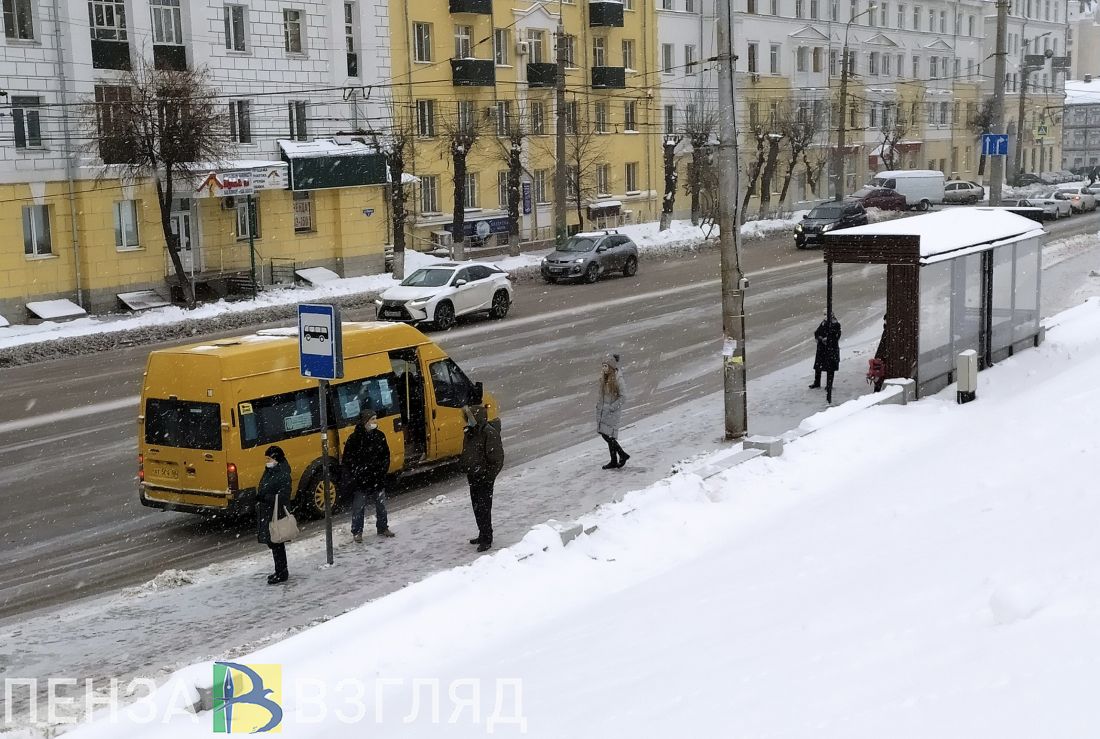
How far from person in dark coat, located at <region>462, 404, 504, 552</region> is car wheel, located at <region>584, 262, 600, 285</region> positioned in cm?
2456

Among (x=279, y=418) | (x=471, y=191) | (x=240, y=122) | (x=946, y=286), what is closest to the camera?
(x=279, y=418)

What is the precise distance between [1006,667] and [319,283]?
105 ft

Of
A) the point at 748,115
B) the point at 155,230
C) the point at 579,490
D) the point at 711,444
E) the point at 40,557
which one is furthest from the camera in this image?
the point at 748,115

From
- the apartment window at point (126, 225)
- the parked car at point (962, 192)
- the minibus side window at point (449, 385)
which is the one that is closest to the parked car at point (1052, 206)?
the parked car at point (962, 192)

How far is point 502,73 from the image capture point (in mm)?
48719

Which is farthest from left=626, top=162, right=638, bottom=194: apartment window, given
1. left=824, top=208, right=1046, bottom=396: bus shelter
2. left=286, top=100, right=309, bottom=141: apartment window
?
left=824, top=208, right=1046, bottom=396: bus shelter

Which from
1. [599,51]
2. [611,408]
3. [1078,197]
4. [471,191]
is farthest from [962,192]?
[611,408]

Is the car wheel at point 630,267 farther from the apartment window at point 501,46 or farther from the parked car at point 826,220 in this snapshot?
the apartment window at point 501,46

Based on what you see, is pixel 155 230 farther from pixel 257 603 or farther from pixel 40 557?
pixel 257 603

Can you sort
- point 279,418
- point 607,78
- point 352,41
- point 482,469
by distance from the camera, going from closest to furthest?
point 482,469 < point 279,418 < point 352,41 < point 607,78

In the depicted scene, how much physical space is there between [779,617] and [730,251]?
9.23m

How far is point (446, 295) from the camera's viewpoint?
95.2 feet

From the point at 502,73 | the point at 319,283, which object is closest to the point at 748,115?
the point at 502,73

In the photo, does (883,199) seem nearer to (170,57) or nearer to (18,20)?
(170,57)
